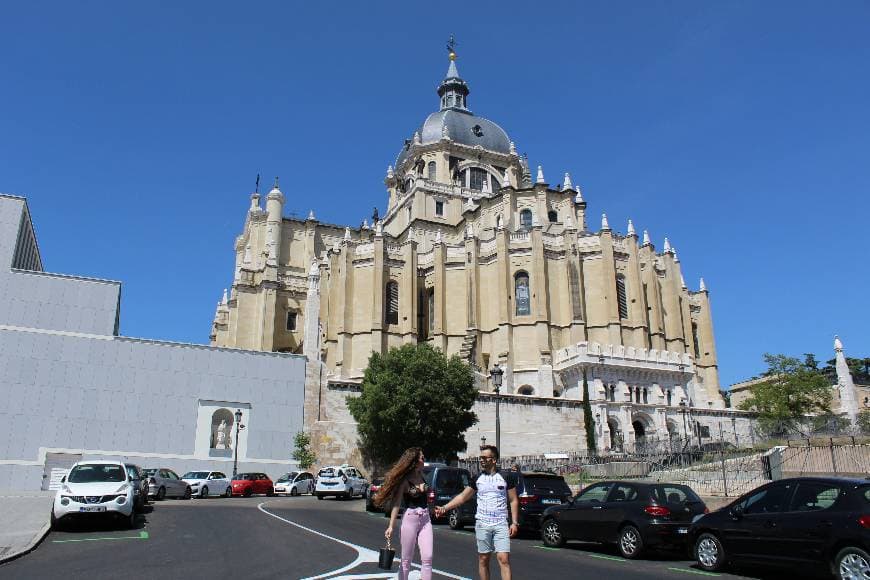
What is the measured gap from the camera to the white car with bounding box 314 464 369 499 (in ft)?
87.7

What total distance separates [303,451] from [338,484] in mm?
9129

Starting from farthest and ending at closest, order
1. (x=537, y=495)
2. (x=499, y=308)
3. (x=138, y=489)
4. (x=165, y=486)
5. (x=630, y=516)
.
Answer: (x=499, y=308) → (x=165, y=486) → (x=138, y=489) → (x=537, y=495) → (x=630, y=516)

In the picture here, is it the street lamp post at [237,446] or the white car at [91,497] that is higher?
the street lamp post at [237,446]

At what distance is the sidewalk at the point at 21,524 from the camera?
36.0ft

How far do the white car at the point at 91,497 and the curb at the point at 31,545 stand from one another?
0.48 meters

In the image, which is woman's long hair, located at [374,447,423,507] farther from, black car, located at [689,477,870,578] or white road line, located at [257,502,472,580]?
black car, located at [689,477,870,578]

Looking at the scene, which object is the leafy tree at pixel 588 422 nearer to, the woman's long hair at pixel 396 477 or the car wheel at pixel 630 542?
the car wheel at pixel 630 542

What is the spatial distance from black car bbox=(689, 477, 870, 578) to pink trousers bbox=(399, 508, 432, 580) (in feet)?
17.3

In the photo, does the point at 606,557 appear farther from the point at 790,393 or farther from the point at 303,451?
the point at 790,393

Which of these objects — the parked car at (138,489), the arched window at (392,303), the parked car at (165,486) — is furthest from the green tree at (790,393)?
the parked car at (138,489)

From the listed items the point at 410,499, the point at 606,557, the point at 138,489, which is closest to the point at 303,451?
the point at 138,489

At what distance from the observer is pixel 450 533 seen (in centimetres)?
1488

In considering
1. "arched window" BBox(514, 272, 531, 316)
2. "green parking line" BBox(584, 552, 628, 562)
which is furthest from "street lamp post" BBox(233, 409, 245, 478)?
"green parking line" BBox(584, 552, 628, 562)

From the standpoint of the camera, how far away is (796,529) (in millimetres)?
8789
